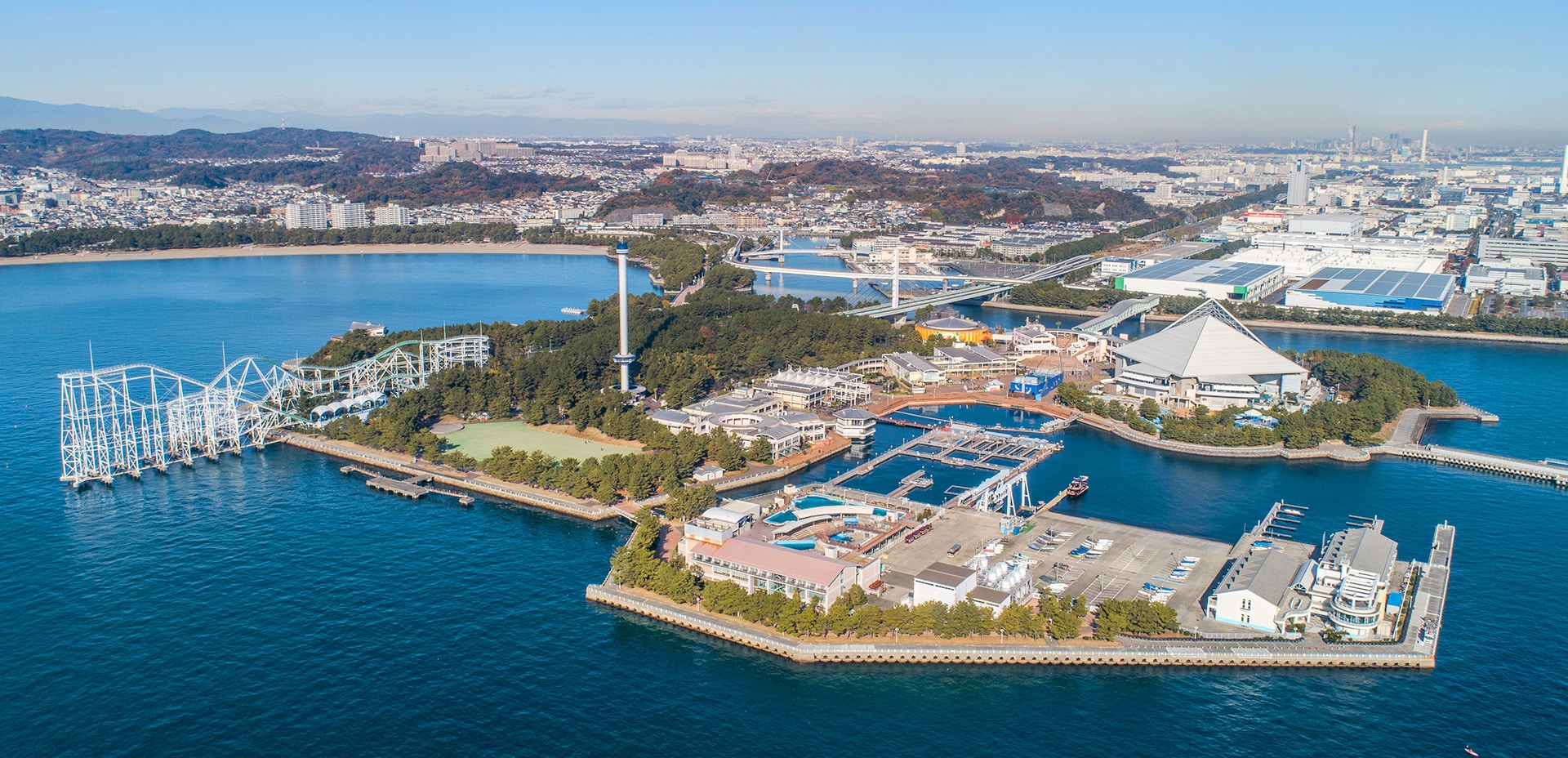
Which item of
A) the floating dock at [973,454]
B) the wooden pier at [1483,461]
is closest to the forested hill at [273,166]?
the floating dock at [973,454]

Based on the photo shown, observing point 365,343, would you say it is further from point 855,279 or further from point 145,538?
point 855,279

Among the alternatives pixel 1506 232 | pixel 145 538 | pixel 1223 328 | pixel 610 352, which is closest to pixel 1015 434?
pixel 1223 328

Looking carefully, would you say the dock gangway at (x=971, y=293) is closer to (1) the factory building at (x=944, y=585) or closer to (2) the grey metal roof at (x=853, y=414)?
(2) the grey metal roof at (x=853, y=414)

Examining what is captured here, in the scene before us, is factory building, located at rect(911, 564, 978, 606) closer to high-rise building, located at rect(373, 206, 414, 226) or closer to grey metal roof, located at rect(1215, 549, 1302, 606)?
grey metal roof, located at rect(1215, 549, 1302, 606)

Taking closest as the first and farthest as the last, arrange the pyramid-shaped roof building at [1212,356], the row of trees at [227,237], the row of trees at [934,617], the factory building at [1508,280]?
the row of trees at [934,617] → the pyramid-shaped roof building at [1212,356] → the factory building at [1508,280] → the row of trees at [227,237]

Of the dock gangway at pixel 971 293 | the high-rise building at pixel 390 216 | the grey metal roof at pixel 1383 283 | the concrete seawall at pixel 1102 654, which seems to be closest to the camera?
the concrete seawall at pixel 1102 654

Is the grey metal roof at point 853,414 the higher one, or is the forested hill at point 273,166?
the forested hill at point 273,166

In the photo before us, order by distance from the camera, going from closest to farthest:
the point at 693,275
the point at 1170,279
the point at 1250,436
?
the point at 1250,436, the point at 1170,279, the point at 693,275
